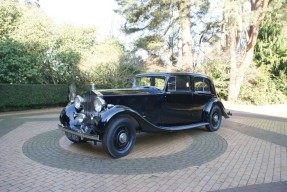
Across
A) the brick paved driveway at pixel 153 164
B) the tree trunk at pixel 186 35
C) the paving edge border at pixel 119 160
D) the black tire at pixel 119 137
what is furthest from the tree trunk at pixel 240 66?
the black tire at pixel 119 137

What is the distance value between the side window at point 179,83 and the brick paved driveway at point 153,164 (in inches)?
55.4

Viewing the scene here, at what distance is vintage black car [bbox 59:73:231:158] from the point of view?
207 inches

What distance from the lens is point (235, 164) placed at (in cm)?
496

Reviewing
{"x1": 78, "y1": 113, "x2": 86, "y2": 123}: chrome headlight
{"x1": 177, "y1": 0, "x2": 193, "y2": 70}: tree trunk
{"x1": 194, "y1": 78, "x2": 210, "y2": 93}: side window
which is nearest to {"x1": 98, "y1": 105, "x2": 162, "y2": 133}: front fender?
{"x1": 78, "y1": 113, "x2": 86, "y2": 123}: chrome headlight

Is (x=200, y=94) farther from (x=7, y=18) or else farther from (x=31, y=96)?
(x=7, y=18)

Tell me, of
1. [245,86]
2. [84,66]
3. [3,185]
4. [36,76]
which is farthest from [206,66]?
[3,185]

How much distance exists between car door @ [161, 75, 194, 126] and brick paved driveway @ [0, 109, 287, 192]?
1.86ft

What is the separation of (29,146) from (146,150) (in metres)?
2.86

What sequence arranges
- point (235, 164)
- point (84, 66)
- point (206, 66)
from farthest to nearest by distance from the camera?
point (206, 66) → point (84, 66) → point (235, 164)

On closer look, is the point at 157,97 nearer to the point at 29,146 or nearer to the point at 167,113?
the point at 167,113

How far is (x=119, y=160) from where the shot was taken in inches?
204

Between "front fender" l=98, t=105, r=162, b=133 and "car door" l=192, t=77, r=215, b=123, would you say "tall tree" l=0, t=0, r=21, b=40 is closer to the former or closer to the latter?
"car door" l=192, t=77, r=215, b=123

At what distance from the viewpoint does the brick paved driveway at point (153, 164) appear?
3.97m

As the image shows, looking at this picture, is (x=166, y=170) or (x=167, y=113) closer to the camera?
(x=166, y=170)
